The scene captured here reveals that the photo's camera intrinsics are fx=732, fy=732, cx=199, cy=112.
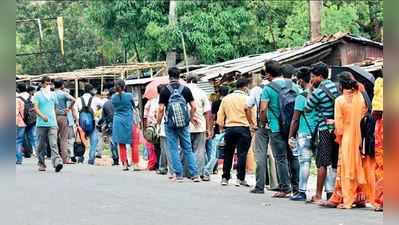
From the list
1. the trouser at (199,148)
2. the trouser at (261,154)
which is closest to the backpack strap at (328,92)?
the trouser at (261,154)

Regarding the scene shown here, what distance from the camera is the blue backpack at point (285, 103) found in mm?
10227

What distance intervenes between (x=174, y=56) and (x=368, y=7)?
754 centimetres

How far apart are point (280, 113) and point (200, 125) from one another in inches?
117

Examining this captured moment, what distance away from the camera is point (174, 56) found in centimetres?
2600

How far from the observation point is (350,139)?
9.00m

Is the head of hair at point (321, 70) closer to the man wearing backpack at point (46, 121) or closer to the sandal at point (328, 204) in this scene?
the sandal at point (328, 204)

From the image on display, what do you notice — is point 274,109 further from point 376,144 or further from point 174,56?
point 174,56

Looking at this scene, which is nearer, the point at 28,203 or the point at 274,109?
the point at 28,203

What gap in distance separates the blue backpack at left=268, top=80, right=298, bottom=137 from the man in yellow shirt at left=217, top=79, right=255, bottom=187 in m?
1.24

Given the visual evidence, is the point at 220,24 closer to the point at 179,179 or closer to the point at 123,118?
the point at 123,118

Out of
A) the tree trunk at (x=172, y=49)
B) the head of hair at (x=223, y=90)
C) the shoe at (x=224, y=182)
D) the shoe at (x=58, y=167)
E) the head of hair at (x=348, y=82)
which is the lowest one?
the shoe at (x=224, y=182)

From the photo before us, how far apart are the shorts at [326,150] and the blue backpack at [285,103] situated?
89 centimetres

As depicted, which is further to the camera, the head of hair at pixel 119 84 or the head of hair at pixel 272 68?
the head of hair at pixel 119 84
